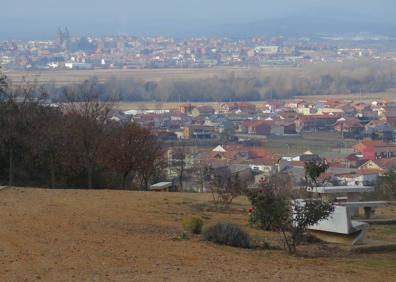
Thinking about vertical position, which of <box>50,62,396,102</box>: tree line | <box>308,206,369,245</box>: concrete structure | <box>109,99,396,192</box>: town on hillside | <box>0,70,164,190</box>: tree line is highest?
<box>308,206,369,245</box>: concrete structure

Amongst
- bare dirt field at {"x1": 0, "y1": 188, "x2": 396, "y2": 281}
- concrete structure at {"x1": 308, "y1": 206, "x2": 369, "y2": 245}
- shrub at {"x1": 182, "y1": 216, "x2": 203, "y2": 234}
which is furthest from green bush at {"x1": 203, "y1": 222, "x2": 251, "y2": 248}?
concrete structure at {"x1": 308, "y1": 206, "x2": 369, "y2": 245}

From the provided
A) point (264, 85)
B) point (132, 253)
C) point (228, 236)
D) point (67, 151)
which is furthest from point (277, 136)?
point (132, 253)

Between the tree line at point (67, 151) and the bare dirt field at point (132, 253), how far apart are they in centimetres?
535

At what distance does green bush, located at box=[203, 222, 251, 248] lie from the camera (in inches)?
419

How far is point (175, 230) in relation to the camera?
11492 mm

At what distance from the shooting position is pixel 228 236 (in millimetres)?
10672

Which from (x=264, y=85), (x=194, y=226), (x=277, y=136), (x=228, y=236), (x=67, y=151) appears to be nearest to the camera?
(x=228, y=236)

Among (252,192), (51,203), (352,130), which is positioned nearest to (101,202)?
(51,203)

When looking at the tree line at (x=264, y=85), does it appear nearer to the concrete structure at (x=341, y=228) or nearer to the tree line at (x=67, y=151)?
the tree line at (x=67, y=151)

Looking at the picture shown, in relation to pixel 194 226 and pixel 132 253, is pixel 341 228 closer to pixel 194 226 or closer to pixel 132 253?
pixel 194 226

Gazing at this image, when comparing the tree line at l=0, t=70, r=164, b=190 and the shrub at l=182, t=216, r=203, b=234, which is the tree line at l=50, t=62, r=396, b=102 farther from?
the shrub at l=182, t=216, r=203, b=234

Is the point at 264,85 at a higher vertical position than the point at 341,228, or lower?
lower

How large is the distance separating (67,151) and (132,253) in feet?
32.0

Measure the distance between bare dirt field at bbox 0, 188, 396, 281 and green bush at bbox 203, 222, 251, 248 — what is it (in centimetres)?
15
